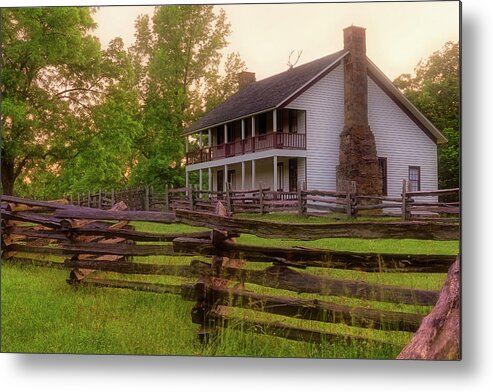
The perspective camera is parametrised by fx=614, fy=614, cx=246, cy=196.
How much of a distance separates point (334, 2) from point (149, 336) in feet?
9.81

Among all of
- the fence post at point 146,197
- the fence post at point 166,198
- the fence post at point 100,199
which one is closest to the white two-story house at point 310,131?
the fence post at point 166,198

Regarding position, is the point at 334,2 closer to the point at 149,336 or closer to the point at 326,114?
the point at 326,114

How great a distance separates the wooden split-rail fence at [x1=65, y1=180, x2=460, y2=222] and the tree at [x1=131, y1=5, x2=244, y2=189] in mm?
145

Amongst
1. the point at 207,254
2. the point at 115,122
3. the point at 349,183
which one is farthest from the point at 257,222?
the point at 115,122

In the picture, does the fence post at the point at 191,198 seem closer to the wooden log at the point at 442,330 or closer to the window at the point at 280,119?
the window at the point at 280,119

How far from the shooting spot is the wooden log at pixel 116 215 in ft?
15.8

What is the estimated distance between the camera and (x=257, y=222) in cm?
450

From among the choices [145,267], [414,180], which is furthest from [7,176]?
[414,180]

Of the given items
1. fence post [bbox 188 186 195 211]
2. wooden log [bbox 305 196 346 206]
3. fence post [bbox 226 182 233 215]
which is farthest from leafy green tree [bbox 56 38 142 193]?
wooden log [bbox 305 196 346 206]

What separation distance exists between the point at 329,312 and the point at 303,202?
2.71 feet

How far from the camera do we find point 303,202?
181 inches

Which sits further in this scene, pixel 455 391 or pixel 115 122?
pixel 115 122

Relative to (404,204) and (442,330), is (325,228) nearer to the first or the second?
(404,204)

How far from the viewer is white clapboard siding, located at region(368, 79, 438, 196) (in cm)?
462
